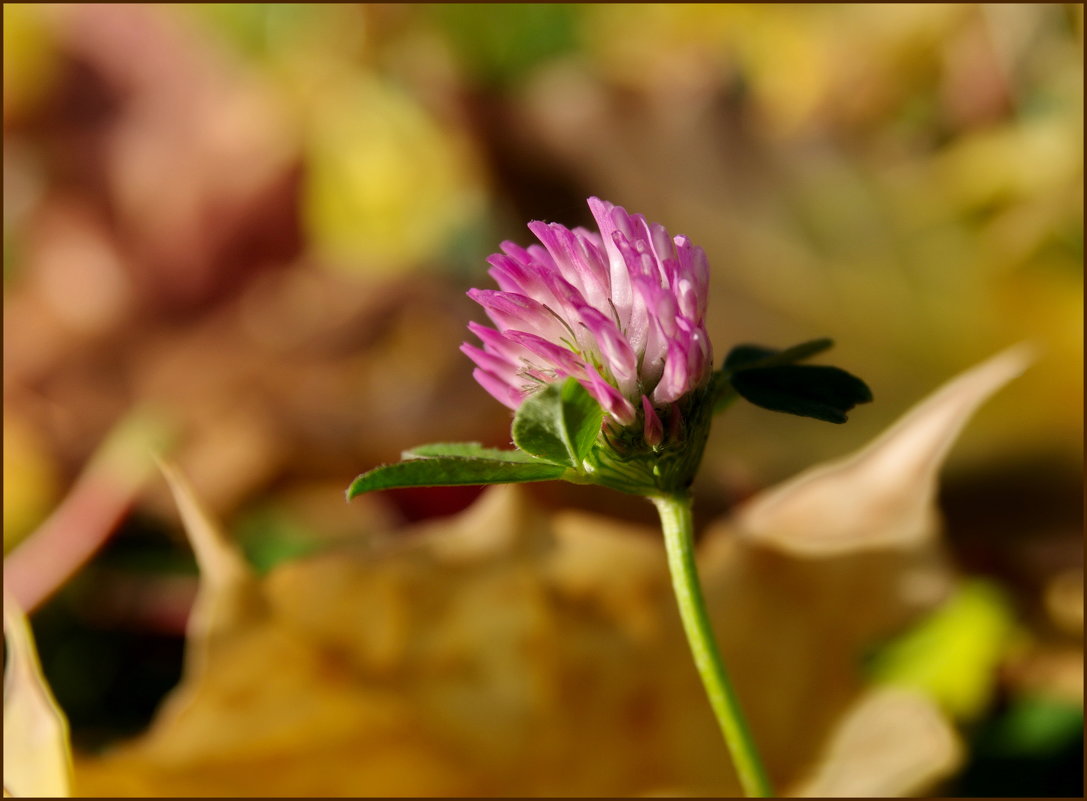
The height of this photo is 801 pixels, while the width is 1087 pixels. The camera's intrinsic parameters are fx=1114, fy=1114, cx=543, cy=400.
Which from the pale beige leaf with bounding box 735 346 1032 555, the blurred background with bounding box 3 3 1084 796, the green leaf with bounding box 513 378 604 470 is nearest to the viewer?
the green leaf with bounding box 513 378 604 470

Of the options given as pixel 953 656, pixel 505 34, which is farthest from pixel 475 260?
pixel 953 656

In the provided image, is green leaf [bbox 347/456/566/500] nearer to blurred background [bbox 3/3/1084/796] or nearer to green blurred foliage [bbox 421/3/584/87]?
blurred background [bbox 3/3/1084/796]

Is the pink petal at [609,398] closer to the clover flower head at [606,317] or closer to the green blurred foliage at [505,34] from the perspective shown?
the clover flower head at [606,317]

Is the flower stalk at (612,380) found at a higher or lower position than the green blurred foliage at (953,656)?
higher

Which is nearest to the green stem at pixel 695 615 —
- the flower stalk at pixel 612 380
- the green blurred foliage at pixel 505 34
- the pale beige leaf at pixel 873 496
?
the flower stalk at pixel 612 380

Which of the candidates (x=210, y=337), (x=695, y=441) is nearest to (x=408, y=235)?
(x=210, y=337)

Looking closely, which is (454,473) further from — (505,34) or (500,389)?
(505,34)

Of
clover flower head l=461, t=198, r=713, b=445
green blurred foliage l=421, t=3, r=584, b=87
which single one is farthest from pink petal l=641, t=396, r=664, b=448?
green blurred foliage l=421, t=3, r=584, b=87

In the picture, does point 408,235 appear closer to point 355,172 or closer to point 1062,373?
point 355,172
